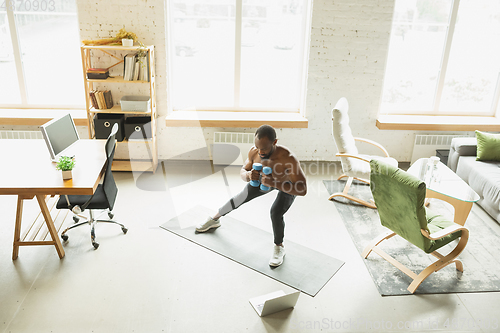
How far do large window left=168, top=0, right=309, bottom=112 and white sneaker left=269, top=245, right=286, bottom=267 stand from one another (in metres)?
2.70

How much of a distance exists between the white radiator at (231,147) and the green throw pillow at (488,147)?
2.85 m

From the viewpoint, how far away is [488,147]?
4.75 m

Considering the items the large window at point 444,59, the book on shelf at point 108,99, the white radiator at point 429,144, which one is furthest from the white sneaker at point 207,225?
the white radiator at point 429,144

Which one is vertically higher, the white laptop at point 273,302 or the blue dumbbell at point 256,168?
the blue dumbbell at point 256,168

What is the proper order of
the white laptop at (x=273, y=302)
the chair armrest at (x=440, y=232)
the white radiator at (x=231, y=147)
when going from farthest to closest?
the white radiator at (x=231, y=147) → the chair armrest at (x=440, y=232) → the white laptop at (x=273, y=302)

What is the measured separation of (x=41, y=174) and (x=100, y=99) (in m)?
1.92

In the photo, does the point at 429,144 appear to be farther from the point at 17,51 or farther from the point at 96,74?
the point at 17,51

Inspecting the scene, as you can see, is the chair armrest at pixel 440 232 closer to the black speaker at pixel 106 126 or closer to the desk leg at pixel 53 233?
the desk leg at pixel 53 233

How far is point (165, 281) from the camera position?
3.26 meters

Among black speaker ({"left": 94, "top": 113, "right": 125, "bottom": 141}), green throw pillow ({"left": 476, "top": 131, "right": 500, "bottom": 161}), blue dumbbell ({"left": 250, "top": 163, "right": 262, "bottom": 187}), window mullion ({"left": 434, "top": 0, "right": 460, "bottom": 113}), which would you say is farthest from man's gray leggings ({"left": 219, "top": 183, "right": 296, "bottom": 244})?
window mullion ({"left": 434, "top": 0, "right": 460, "bottom": 113})

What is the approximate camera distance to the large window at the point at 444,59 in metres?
5.35

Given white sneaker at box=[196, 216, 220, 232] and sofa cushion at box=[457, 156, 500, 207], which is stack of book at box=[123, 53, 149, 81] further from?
sofa cushion at box=[457, 156, 500, 207]

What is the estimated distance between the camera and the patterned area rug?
10.8ft

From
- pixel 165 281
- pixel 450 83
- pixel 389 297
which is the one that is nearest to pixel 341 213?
pixel 389 297
